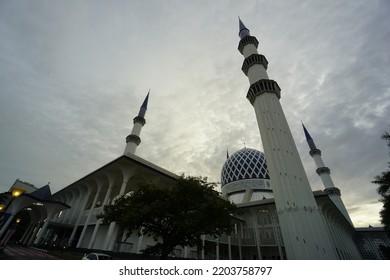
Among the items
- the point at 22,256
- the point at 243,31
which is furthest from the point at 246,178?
the point at 22,256

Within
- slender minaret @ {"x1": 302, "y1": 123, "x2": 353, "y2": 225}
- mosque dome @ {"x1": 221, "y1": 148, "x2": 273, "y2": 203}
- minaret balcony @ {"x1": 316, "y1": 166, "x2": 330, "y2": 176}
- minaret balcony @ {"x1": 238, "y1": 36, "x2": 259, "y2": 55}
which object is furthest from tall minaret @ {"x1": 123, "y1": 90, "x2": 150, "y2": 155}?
minaret balcony @ {"x1": 316, "y1": 166, "x2": 330, "y2": 176}

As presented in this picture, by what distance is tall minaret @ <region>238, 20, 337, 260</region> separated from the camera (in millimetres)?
18531

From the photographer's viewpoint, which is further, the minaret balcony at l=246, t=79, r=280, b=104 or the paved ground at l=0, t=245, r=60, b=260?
the minaret balcony at l=246, t=79, r=280, b=104

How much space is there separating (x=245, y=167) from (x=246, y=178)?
3.13 meters

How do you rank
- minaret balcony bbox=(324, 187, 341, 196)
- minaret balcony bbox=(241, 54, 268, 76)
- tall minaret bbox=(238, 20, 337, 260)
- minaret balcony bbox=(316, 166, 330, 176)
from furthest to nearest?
minaret balcony bbox=(316, 166, 330, 176) → minaret balcony bbox=(324, 187, 341, 196) → minaret balcony bbox=(241, 54, 268, 76) → tall minaret bbox=(238, 20, 337, 260)

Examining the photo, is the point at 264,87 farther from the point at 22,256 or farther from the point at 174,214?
the point at 22,256

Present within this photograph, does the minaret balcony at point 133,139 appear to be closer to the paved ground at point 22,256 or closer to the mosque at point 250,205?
the mosque at point 250,205

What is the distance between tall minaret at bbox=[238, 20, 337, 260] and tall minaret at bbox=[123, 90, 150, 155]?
65.0 feet

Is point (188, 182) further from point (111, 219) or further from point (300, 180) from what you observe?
point (300, 180)

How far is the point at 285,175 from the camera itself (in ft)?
72.8

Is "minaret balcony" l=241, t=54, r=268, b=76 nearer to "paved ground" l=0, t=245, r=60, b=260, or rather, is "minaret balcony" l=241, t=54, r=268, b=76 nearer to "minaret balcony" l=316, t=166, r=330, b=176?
"minaret balcony" l=316, t=166, r=330, b=176

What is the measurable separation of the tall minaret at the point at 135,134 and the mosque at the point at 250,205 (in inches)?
3.9

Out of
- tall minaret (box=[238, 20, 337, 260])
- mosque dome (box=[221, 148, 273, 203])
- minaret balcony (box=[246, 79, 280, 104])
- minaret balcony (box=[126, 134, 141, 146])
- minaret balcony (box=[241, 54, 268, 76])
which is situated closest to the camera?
tall minaret (box=[238, 20, 337, 260])

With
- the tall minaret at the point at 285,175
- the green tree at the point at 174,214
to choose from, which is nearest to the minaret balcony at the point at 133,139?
the tall minaret at the point at 285,175
